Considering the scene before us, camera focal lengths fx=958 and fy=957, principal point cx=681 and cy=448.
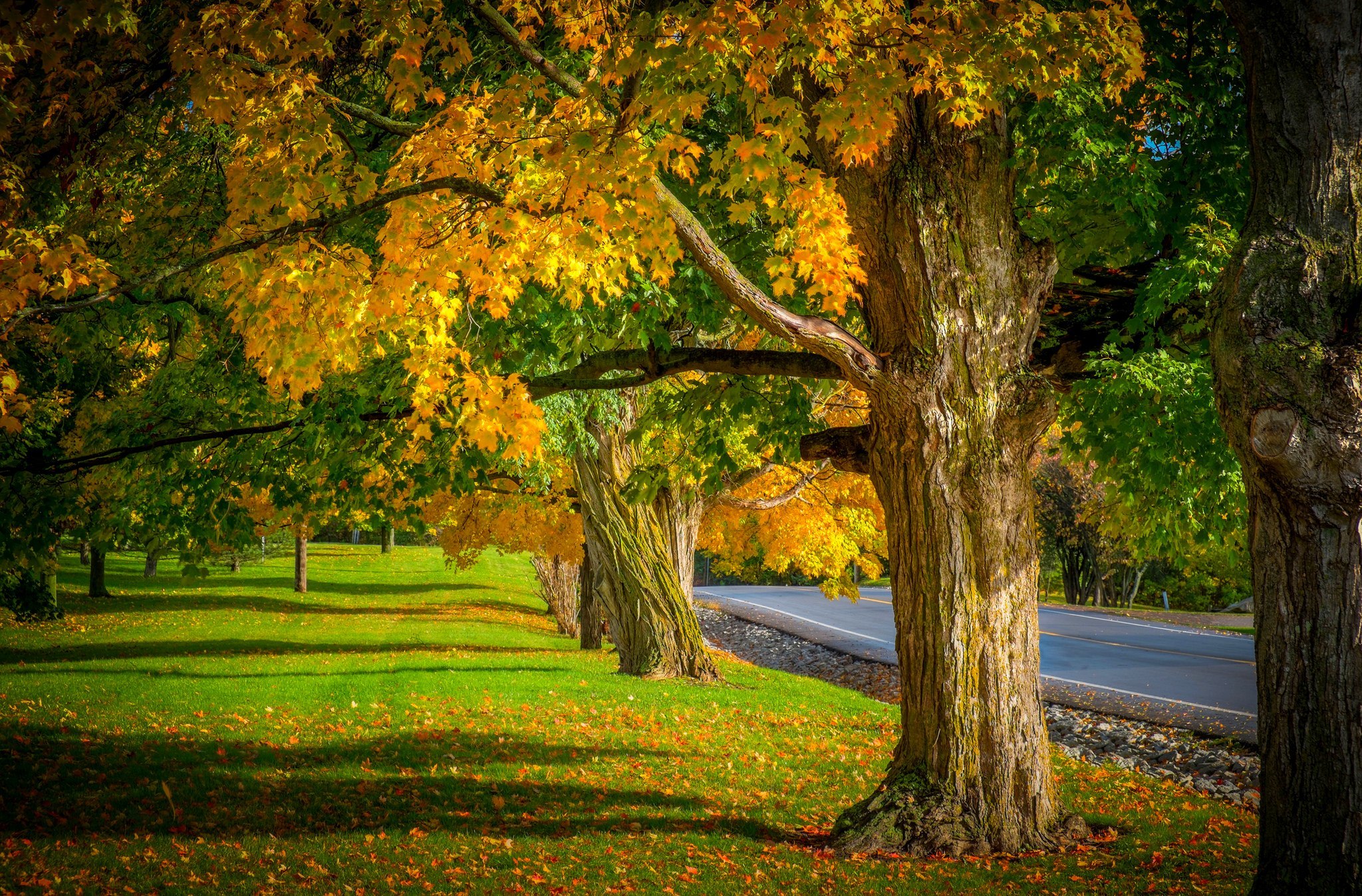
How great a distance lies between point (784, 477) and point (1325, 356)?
1600 cm

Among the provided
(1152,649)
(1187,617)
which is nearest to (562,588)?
(1152,649)

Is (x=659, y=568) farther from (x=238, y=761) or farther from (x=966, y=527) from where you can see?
(x=966, y=527)

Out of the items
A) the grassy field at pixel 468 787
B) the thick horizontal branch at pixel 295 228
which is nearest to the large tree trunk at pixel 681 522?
the grassy field at pixel 468 787

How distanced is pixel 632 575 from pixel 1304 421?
41.1 ft

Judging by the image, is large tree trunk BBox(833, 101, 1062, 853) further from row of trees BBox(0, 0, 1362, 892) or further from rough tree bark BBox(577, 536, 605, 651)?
rough tree bark BBox(577, 536, 605, 651)

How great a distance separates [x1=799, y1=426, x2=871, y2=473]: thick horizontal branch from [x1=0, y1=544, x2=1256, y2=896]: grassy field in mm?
2920

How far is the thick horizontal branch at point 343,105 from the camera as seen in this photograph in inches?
237

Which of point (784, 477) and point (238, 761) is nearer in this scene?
point (238, 761)

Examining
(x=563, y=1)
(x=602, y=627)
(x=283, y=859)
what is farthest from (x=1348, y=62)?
(x=602, y=627)

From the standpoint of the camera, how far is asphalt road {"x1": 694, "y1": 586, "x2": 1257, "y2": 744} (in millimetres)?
15164

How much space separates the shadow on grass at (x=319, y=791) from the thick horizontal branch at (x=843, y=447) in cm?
297

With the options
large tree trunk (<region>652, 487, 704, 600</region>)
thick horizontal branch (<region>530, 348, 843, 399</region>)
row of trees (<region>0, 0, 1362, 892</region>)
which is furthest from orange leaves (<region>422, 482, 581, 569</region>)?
thick horizontal branch (<region>530, 348, 843, 399</region>)

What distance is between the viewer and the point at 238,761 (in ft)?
31.0

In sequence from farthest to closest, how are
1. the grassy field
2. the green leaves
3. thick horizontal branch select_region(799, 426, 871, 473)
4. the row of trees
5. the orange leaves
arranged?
1. the orange leaves
2. thick horizontal branch select_region(799, 426, 871, 473)
3. the green leaves
4. the grassy field
5. the row of trees
